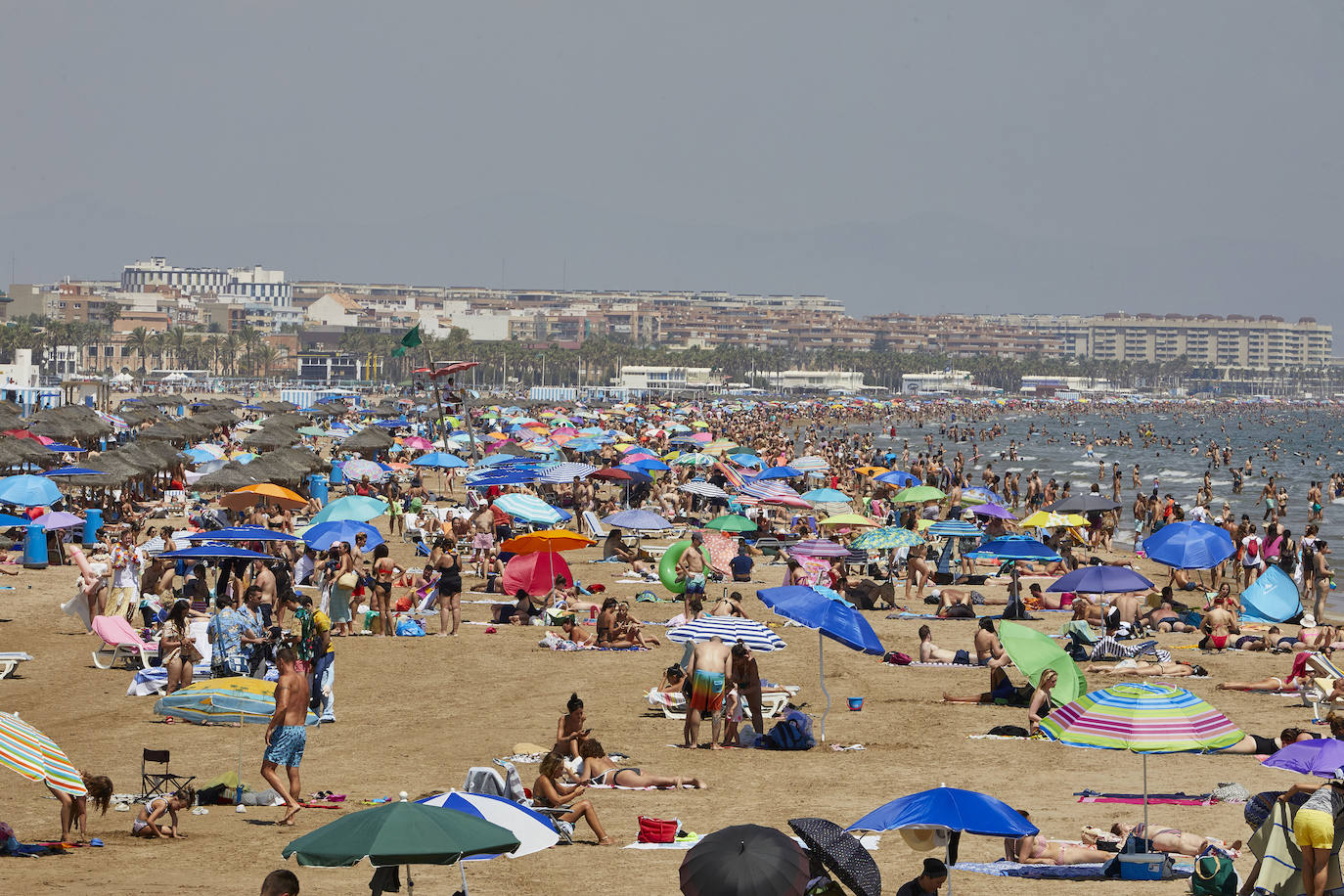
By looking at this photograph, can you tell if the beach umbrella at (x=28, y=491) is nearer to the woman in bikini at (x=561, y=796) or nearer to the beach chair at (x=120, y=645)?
the beach chair at (x=120, y=645)

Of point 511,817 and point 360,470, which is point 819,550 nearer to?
point 360,470

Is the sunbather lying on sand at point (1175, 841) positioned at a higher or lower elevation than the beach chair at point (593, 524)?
higher

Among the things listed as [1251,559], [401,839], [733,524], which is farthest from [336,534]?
[401,839]

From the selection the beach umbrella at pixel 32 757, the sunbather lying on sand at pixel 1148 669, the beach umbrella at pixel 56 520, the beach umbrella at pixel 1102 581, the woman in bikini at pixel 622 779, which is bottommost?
the sunbather lying on sand at pixel 1148 669

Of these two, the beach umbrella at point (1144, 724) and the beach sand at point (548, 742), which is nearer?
the beach sand at point (548, 742)

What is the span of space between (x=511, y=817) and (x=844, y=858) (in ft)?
5.16

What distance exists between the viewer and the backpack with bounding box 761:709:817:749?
1230 cm

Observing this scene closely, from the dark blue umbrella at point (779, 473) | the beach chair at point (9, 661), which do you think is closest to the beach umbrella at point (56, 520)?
the beach chair at point (9, 661)

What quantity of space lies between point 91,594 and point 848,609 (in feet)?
28.1

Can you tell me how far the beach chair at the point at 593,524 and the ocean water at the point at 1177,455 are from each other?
11.8 meters

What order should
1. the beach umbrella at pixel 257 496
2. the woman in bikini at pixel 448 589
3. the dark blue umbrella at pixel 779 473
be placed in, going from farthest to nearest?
1. the dark blue umbrella at pixel 779 473
2. the beach umbrella at pixel 257 496
3. the woman in bikini at pixel 448 589

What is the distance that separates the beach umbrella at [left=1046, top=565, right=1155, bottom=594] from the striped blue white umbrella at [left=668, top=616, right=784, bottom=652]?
4.85 m

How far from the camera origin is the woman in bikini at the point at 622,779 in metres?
10.7

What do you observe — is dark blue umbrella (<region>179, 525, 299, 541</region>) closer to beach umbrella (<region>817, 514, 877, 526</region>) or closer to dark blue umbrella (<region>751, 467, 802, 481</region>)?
beach umbrella (<region>817, 514, 877, 526</region>)
